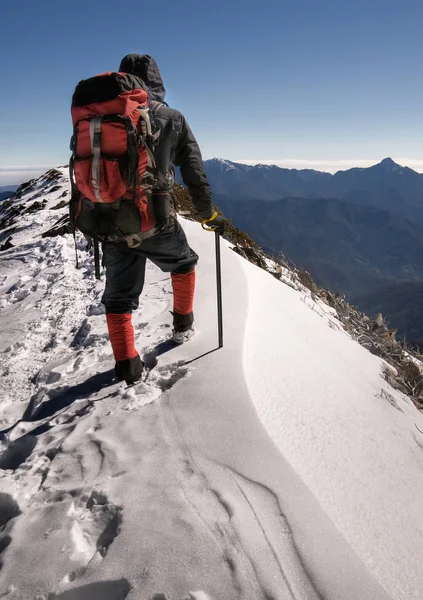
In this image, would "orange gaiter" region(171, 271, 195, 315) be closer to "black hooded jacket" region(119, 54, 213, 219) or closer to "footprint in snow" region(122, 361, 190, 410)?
"footprint in snow" region(122, 361, 190, 410)

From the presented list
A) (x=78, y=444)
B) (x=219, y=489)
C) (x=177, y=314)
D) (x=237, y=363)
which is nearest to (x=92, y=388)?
(x=78, y=444)

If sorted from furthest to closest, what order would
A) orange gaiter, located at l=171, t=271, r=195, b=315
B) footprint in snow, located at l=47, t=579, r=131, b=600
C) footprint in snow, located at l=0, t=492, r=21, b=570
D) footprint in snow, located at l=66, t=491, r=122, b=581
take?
orange gaiter, located at l=171, t=271, r=195, b=315 < footprint in snow, located at l=0, t=492, r=21, b=570 < footprint in snow, located at l=66, t=491, r=122, b=581 < footprint in snow, located at l=47, t=579, r=131, b=600

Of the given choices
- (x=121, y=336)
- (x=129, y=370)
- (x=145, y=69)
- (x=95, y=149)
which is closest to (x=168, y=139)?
(x=145, y=69)

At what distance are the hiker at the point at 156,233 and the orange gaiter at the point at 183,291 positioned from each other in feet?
0.03

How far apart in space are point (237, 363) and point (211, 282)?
2.16 metres

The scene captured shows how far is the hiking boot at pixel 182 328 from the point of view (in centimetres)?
363

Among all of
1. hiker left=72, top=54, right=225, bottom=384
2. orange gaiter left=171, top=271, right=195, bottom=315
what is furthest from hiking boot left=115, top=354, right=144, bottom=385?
orange gaiter left=171, top=271, right=195, bottom=315

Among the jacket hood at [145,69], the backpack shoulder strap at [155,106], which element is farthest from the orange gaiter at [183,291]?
the jacket hood at [145,69]

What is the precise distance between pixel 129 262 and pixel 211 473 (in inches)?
76.0

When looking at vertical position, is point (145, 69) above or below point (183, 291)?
above

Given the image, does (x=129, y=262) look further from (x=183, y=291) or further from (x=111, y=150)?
(x=111, y=150)

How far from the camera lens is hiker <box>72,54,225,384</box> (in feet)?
9.74

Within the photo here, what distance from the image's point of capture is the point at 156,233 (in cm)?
309

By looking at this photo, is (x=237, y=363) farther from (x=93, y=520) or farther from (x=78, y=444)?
(x=93, y=520)
